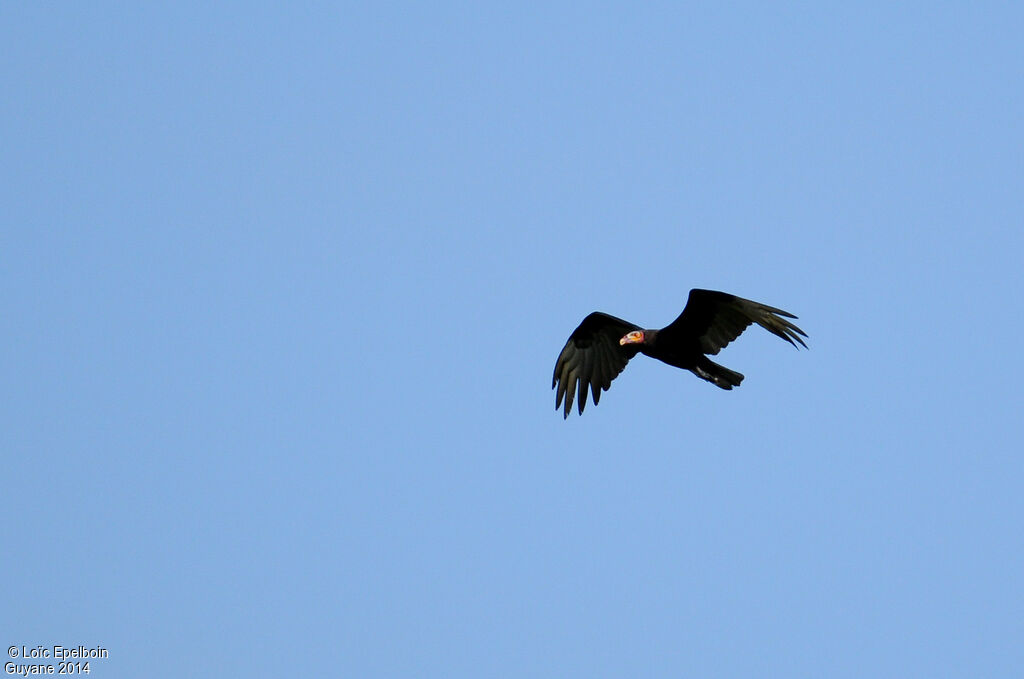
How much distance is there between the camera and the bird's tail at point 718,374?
1573 centimetres

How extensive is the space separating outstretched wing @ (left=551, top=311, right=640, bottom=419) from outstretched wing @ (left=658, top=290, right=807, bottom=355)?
5.09 ft

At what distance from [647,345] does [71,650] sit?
28.6 ft

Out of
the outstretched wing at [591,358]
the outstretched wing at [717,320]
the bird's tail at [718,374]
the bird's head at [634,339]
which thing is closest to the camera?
the outstretched wing at [717,320]

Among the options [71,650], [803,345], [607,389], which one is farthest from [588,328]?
[71,650]

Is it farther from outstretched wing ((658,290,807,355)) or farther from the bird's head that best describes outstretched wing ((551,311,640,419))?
outstretched wing ((658,290,807,355))

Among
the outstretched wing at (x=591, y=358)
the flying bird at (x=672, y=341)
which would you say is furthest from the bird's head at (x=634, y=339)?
the outstretched wing at (x=591, y=358)

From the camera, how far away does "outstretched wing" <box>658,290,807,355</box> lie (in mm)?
14875

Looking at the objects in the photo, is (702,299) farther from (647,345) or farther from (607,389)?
(607,389)

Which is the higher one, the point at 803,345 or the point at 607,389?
the point at 607,389

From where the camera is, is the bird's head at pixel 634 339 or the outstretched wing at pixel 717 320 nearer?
the outstretched wing at pixel 717 320

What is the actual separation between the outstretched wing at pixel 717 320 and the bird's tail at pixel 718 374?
0.59ft

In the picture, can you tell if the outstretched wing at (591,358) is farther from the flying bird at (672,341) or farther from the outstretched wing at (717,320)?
the outstretched wing at (717,320)

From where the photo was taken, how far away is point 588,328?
17812 mm

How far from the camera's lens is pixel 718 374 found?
1580 cm
